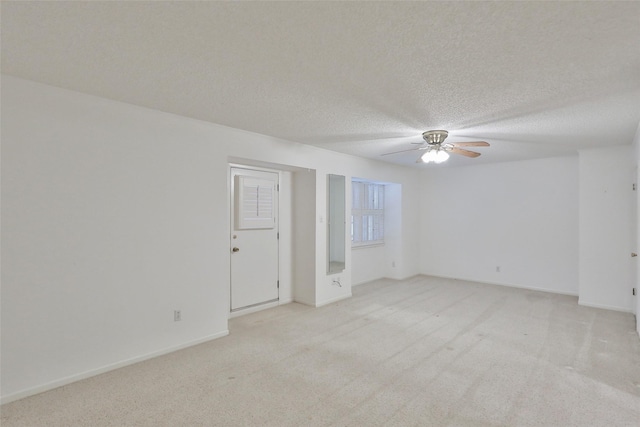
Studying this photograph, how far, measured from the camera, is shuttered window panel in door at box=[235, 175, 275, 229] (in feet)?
14.5

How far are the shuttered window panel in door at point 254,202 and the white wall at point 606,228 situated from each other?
180 inches

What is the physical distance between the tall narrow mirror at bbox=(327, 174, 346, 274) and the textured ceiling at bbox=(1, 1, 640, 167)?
1.79m

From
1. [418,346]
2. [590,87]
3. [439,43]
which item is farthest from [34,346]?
[590,87]

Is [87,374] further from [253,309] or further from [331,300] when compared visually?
[331,300]

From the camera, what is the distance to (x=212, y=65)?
2219 millimetres

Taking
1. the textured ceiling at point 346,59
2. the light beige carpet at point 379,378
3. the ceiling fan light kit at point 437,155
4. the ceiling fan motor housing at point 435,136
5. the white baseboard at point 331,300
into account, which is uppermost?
the textured ceiling at point 346,59

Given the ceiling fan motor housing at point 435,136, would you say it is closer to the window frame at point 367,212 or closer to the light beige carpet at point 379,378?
the light beige carpet at point 379,378

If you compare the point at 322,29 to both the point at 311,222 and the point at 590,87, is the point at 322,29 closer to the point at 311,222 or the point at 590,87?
the point at 590,87

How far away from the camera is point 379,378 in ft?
9.02

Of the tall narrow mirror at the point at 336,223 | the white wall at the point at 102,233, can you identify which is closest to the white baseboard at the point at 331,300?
the tall narrow mirror at the point at 336,223

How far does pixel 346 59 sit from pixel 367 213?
15.2 feet

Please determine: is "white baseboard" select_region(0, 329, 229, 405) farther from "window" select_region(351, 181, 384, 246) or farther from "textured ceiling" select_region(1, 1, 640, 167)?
"window" select_region(351, 181, 384, 246)

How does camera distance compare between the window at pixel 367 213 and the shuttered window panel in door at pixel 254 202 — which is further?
→ the window at pixel 367 213

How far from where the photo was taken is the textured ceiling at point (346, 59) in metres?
1.63
